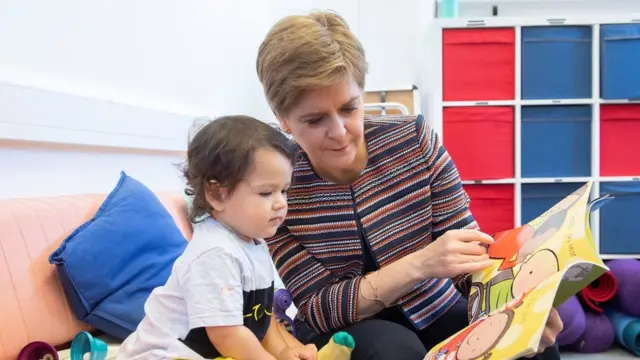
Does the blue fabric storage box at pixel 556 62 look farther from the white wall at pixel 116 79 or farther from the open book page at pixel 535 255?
the open book page at pixel 535 255

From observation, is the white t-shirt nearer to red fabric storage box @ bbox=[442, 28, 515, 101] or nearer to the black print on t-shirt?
the black print on t-shirt

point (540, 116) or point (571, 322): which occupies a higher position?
point (540, 116)

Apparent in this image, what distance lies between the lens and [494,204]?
253 cm

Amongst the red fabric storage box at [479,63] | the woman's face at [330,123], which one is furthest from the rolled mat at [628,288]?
the woman's face at [330,123]

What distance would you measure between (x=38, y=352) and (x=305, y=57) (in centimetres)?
74

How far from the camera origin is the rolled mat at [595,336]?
228cm

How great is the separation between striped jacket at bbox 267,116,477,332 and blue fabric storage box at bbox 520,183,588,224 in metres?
1.50

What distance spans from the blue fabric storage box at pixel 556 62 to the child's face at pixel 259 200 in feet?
5.97

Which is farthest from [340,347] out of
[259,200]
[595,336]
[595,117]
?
[595,117]

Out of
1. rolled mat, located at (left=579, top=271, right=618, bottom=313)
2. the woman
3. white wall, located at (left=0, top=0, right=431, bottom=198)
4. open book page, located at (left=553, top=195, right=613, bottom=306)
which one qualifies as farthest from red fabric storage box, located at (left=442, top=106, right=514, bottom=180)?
open book page, located at (left=553, top=195, right=613, bottom=306)

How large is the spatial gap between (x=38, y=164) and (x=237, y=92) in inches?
52.1

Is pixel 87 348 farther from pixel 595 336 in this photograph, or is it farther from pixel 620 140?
pixel 620 140

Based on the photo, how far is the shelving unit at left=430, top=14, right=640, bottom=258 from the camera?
8.02 ft

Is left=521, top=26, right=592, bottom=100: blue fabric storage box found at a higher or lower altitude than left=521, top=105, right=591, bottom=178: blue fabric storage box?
higher
